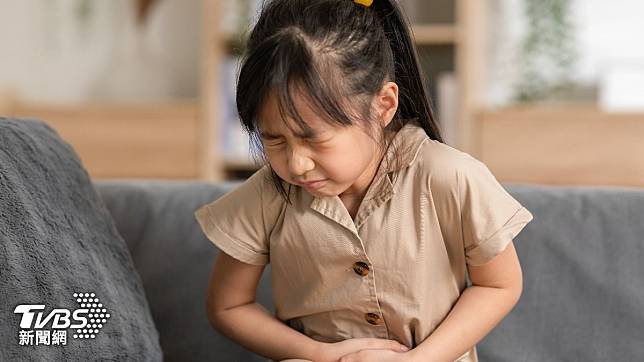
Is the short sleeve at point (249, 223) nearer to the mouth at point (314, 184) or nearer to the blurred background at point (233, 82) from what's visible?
the mouth at point (314, 184)

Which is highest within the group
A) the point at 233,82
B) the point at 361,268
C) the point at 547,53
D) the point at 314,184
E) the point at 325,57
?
the point at 325,57

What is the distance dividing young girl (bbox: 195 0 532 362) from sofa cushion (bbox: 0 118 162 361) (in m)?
0.15

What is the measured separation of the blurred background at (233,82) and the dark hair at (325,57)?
174cm

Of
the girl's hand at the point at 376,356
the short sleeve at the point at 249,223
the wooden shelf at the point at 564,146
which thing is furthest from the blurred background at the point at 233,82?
the girl's hand at the point at 376,356

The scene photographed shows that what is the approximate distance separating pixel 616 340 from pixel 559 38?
2109mm

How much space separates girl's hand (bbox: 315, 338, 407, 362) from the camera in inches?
46.1

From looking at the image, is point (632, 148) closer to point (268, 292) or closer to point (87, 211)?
point (268, 292)

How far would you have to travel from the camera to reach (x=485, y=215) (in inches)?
44.9

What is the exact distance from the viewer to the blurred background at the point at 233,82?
9.73ft

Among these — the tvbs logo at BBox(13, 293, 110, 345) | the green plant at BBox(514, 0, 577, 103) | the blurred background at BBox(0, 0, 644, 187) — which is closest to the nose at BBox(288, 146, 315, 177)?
the tvbs logo at BBox(13, 293, 110, 345)

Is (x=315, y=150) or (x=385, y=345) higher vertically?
(x=315, y=150)

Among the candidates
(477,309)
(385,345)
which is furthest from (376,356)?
(477,309)

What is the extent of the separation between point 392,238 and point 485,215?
12 centimetres

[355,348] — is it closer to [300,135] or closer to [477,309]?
[477,309]
